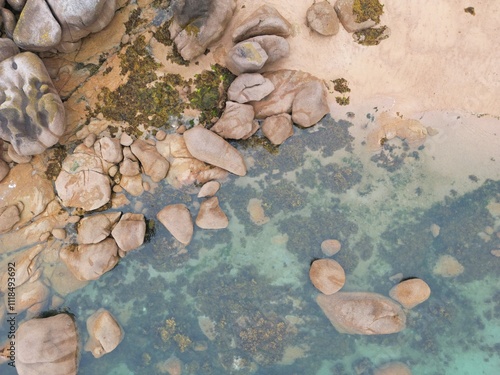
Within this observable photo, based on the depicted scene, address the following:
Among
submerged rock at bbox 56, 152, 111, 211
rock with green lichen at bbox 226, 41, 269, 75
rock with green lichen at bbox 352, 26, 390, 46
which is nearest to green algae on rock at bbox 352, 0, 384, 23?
rock with green lichen at bbox 352, 26, 390, 46

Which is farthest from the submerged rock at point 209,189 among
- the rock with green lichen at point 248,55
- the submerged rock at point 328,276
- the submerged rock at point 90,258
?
the submerged rock at point 328,276

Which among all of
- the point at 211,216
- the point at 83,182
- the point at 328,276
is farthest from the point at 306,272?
the point at 83,182

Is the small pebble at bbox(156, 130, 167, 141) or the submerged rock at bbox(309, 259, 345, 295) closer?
the submerged rock at bbox(309, 259, 345, 295)

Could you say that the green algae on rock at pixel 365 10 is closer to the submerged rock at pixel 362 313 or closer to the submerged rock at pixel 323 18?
the submerged rock at pixel 323 18

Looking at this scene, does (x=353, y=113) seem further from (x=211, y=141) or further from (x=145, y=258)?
(x=145, y=258)

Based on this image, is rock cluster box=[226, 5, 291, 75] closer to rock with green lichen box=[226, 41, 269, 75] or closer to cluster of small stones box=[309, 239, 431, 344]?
rock with green lichen box=[226, 41, 269, 75]

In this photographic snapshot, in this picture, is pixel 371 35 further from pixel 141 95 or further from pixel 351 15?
pixel 141 95

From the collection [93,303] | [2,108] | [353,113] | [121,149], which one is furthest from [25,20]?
[353,113]
